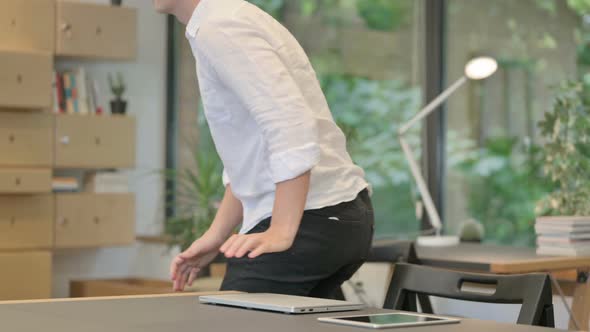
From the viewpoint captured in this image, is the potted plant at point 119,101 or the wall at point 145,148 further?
the wall at point 145,148

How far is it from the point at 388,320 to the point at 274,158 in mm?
419

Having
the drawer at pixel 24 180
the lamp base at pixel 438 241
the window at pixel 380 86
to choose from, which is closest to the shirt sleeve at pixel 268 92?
the lamp base at pixel 438 241

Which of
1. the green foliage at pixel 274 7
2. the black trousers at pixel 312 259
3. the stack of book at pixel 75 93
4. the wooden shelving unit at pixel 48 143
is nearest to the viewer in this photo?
the black trousers at pixel 312 259

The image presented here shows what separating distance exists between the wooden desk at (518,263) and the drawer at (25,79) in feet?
7.93

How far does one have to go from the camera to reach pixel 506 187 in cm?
466

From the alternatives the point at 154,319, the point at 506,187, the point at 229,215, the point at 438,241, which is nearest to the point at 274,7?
the point at 506,187

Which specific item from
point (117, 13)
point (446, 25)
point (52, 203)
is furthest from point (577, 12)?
point (52, 203)

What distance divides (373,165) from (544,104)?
1029 millimetres

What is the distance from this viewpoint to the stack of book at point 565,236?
358 centimetres

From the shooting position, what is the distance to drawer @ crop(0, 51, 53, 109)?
5133mm

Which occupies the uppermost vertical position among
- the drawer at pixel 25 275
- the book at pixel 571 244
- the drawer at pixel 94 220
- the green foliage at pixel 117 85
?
the green foliage at pixel 117 85

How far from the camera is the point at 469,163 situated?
483 cm

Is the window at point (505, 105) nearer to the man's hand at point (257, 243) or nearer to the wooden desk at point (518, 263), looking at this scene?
the wooden desk at point (518, 263)

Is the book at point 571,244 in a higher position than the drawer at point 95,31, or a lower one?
lower
